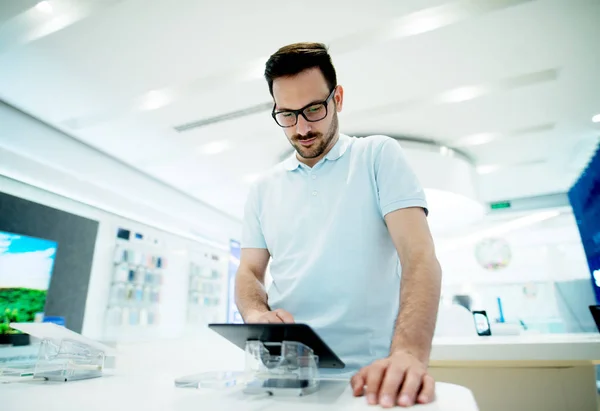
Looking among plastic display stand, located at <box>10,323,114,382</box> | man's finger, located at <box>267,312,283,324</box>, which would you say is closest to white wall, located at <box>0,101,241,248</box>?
plastic display stand, located at <box>10,323,114,382</box>

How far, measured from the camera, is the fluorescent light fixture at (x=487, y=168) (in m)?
5.09

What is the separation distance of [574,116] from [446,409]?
4529 mm

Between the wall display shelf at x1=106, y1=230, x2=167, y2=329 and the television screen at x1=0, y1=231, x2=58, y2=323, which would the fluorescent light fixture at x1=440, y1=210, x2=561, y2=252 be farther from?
the television screen at x1=0, y1=231, x2=58, y2=323

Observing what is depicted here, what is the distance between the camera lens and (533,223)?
306 inches

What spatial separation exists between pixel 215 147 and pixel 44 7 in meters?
2.15

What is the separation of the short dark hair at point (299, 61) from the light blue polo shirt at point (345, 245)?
0.83 ft

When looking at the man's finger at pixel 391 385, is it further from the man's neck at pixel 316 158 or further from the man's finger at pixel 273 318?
the man's neck at pixel 316 158

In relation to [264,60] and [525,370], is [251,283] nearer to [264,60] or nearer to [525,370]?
[525,370]

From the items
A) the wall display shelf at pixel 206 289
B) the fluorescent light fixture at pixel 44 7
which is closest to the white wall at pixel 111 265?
the wall display shelf at pixel 206 289

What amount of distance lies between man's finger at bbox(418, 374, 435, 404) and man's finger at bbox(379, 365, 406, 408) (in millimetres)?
34

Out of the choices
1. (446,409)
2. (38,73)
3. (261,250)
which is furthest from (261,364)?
(38,73)

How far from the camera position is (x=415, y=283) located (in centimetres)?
92

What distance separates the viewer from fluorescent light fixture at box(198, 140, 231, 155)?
13.8ft

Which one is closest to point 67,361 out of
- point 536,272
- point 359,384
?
point 359,384
